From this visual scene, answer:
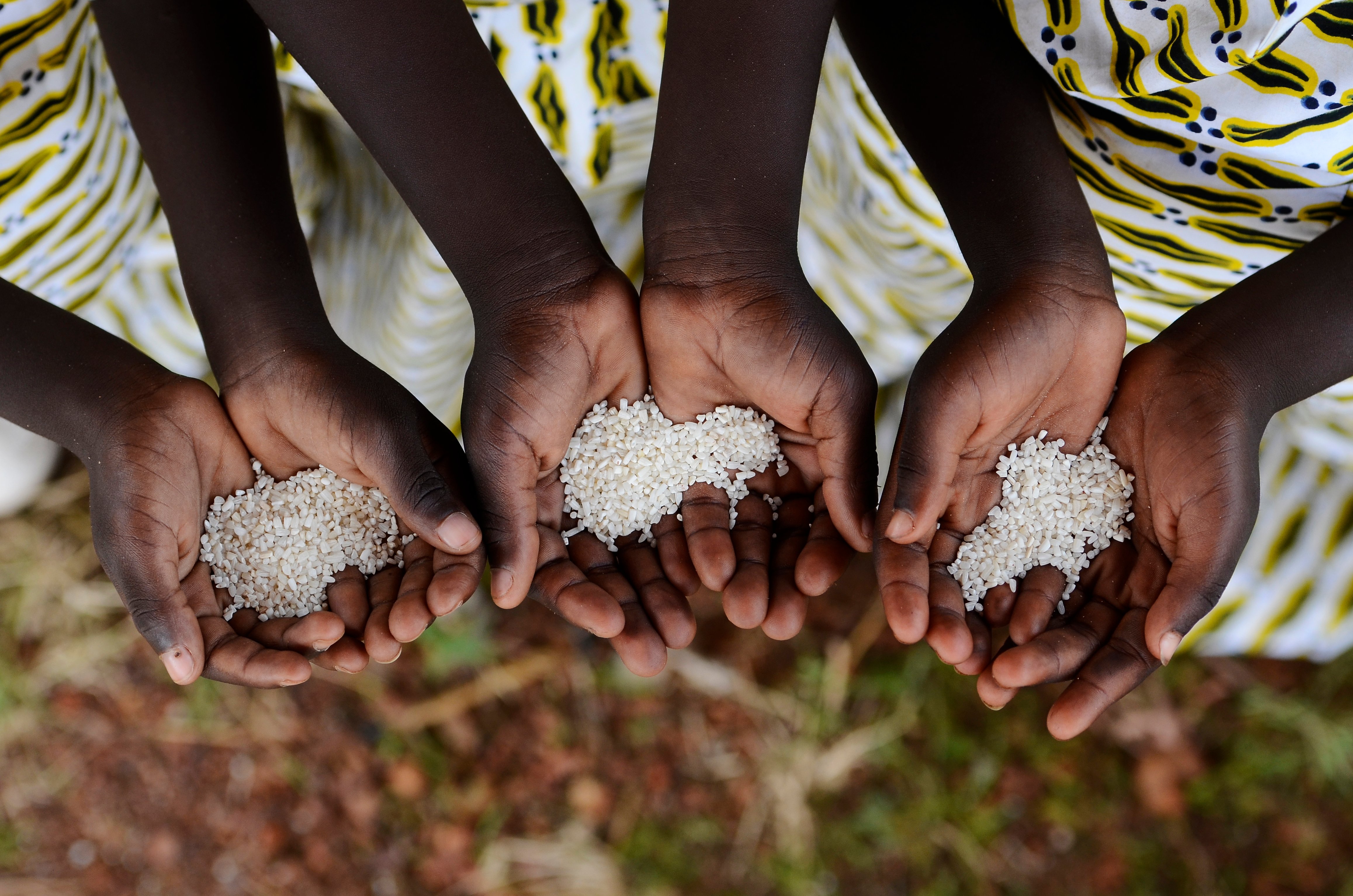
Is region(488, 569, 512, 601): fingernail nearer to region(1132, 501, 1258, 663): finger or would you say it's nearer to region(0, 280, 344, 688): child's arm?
region(0, 280, 344, 688): child's arm

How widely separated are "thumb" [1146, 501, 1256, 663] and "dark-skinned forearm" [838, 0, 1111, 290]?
0.34 m

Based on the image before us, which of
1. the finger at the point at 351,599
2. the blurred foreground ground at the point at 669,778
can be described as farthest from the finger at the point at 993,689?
the blurred foreground ground at the point at 669,778

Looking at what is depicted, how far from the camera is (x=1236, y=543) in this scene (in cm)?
117

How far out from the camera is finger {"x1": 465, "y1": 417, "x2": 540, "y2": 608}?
1.24 metres

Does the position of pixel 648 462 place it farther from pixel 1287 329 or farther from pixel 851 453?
pixel 1287 329

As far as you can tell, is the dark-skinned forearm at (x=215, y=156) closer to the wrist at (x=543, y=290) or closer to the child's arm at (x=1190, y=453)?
the wrist at (x=543, y=290)

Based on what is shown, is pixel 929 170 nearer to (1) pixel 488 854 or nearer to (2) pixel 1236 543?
(2) pixel 1236 543

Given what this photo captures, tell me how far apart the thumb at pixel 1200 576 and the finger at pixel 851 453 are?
36cm

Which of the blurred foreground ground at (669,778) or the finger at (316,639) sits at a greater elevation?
the finger at (316,639)

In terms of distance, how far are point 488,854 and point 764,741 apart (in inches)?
24.9

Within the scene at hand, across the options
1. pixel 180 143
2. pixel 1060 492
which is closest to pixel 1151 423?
pixel 1060 492

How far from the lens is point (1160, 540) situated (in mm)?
1257

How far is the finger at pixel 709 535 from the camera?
132 cm

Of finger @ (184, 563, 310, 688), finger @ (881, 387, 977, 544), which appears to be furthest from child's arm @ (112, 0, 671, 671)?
finger @ (881, 387, 977, 544)
